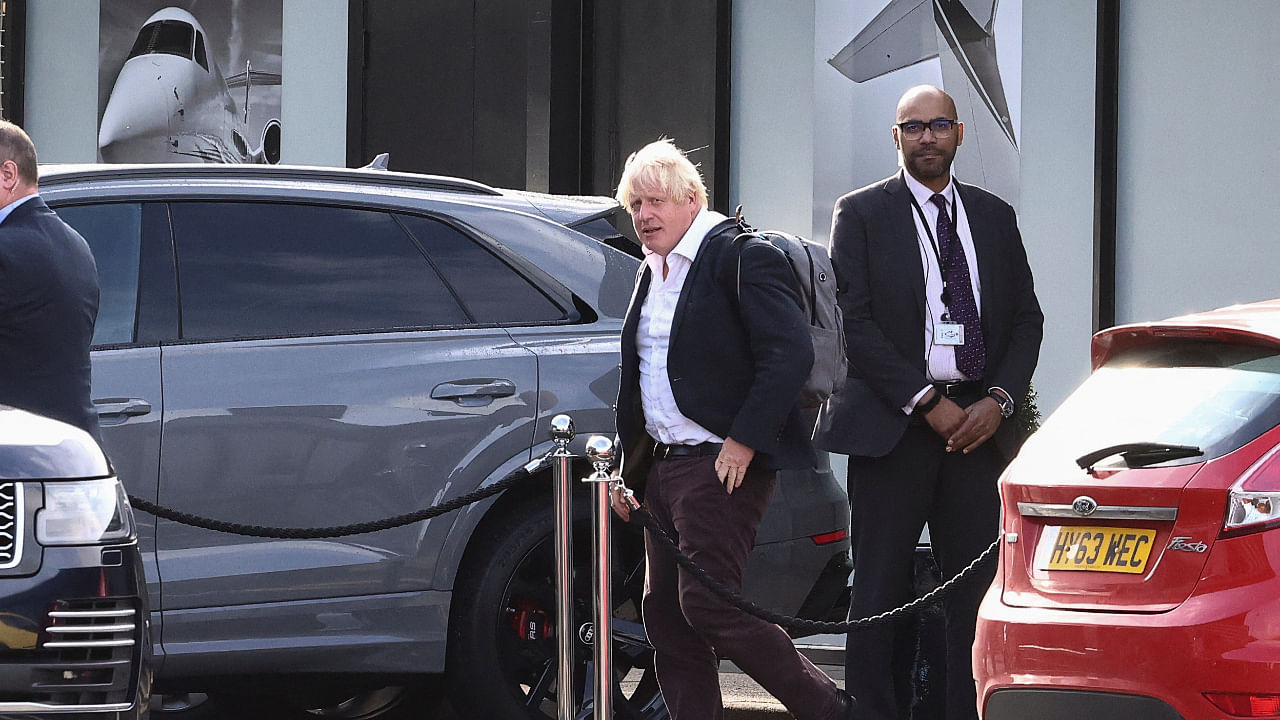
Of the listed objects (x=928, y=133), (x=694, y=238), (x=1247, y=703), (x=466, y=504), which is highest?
(x=928, y=133)

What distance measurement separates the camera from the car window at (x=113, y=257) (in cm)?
565

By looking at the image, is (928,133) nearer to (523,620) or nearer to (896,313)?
(896,313)

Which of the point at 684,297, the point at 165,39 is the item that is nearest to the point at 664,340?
the point at 684,297

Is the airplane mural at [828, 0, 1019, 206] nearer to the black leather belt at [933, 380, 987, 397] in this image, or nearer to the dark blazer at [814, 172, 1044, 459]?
the dark blazer at [814, 172, 1044, 459]

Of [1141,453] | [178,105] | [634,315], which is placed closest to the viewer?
[1141,453]

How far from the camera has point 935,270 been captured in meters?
5.83

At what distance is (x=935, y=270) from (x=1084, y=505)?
5.27 ft

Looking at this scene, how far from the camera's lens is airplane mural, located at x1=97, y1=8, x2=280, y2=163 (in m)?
11.7

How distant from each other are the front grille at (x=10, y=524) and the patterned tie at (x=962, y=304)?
3.07 metres

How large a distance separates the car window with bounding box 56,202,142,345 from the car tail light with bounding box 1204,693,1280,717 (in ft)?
11.1

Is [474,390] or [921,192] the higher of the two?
[921,192]

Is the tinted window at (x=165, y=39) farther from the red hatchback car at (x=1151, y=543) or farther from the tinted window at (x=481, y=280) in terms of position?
the red hatchback car at (x=1151, y=543)

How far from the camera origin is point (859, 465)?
584cm

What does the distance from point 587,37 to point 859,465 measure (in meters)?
5.65
